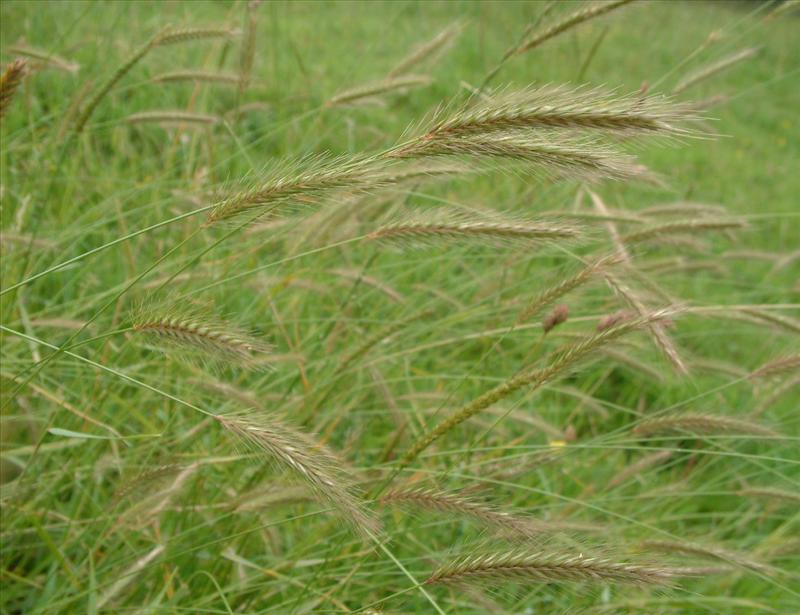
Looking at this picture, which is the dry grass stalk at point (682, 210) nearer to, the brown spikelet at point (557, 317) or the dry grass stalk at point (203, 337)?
the brown spikelet at point (557, 317)

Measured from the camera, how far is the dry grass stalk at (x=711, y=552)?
4.99 ft

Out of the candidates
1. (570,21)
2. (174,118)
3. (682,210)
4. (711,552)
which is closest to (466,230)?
(570,21)

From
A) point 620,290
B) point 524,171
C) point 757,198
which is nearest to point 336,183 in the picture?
point 524,171

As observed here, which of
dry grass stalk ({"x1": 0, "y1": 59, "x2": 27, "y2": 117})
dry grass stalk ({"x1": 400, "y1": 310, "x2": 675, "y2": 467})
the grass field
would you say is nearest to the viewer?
the grass field

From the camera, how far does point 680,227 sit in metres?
1.92

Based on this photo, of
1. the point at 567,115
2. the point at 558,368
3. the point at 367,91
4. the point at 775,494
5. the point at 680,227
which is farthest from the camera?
the point at 367,91

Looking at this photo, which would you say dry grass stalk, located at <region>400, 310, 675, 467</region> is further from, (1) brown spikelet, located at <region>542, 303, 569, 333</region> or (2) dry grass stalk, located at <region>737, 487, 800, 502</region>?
Answer: (2) dry grass stalk, located at <region>737, 487, 800, 502</region>

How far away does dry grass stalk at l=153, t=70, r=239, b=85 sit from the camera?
2080 mm

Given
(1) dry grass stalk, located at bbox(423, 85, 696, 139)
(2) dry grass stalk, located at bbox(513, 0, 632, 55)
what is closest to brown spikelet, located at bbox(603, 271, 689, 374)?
(1) dry grass stalk, located at bbox(423, 85, 696, 139)

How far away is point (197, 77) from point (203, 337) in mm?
1141

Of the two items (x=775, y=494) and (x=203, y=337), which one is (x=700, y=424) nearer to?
(x=775, y=494)

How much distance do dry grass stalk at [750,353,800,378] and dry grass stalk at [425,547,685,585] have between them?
71cm

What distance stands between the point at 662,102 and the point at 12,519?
1440mm

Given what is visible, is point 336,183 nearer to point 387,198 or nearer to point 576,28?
point 576,28
